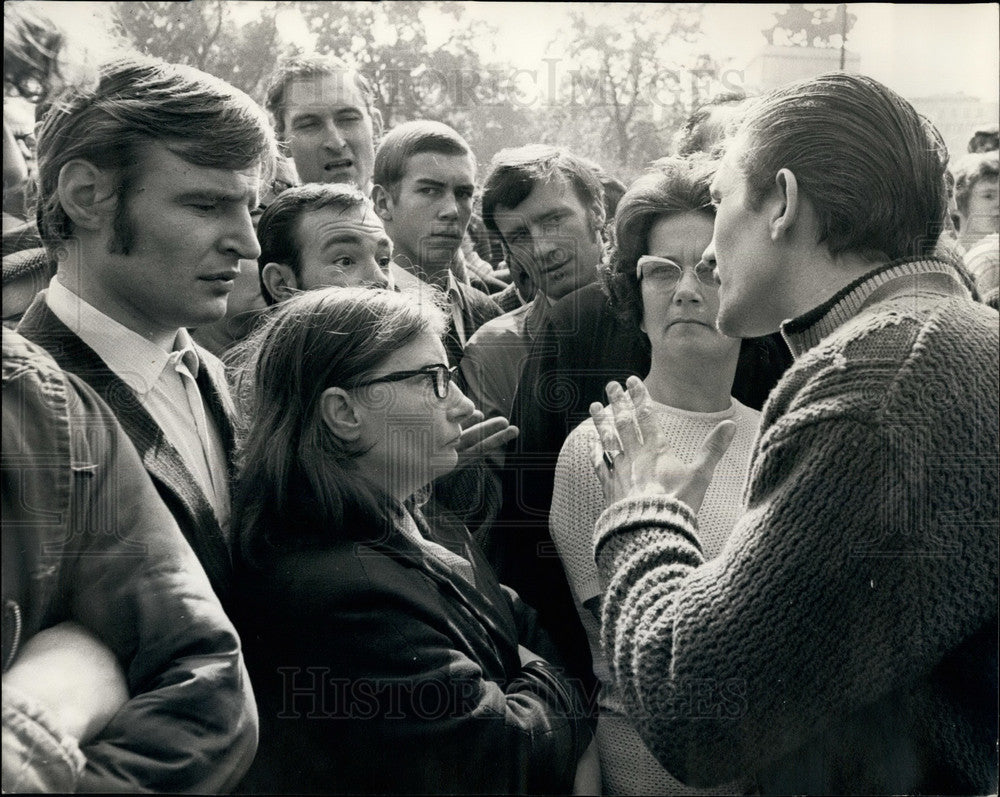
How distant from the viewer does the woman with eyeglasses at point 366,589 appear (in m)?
2.34

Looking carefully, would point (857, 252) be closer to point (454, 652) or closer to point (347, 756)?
point (454, 652)

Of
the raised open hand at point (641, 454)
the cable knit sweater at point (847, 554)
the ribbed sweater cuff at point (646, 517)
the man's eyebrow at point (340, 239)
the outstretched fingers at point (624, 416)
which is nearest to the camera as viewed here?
the cable knit sweater at point (847, 554)

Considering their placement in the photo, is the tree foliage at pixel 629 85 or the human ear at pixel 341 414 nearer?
the human ear at pixel 341 414

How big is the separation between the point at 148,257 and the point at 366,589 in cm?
83

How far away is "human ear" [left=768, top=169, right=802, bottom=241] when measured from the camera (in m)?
2.29

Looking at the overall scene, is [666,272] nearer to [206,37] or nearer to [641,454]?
[641,454]

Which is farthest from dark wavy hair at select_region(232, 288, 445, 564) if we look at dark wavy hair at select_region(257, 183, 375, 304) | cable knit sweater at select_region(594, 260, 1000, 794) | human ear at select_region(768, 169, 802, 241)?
human ear at select_region(768, 169, 802, 241)

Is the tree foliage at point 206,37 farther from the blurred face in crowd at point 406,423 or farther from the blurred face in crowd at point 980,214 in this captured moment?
the blurred face in crowd at point 980,214

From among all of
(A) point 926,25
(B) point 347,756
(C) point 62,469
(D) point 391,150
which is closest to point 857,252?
(A) point 926,25

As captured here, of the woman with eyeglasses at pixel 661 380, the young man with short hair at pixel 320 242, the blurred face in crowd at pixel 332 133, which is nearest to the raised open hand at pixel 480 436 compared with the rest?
the woman with eyeglasses at pixel 661 380

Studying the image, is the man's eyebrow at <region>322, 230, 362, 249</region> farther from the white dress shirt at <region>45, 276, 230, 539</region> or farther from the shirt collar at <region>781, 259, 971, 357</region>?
the shirt collar at <region>781, 259, 971, 357</region>

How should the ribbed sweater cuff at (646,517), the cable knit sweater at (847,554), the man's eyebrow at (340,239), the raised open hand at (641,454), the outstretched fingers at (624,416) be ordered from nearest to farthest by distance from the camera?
the cable knit sweater at (847,554), the ribbed sweater cuff at (646,517), the raised open hand at (641,454), the outstretched fingers at (624,416), the man's eyebrow at (340,239)

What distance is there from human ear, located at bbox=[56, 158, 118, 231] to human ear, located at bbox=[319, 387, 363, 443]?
58 centimetres

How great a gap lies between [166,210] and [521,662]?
1.24 metres
